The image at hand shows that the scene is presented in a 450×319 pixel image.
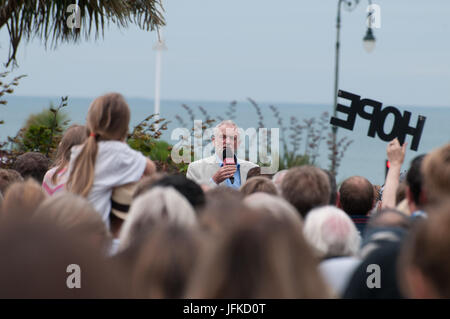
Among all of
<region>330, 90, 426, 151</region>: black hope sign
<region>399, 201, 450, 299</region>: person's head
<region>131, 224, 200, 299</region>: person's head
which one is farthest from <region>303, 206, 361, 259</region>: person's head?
<region>330, 90, 426, 151</region>: black hope sign

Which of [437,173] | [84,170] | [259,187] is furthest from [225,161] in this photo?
[437,173]

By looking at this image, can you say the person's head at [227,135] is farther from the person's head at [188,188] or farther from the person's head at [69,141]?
the person's head at [188,188]

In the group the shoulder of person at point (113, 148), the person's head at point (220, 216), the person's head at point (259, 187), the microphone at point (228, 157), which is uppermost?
the person's head at point (220, 216)

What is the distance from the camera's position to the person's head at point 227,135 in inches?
220

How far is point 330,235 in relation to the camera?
8.82 feet

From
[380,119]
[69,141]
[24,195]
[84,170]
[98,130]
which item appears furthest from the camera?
[380,119]

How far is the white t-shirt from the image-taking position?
11.9 ft

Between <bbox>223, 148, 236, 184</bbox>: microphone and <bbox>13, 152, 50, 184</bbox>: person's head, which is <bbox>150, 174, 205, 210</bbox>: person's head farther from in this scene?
<bbox>223, 148, 236, 184</bbox>: microphone

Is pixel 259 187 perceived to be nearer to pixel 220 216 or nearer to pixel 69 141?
pixel 69 141

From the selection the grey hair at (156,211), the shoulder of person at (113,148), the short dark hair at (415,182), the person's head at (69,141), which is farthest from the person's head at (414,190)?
the person's head at (69,141)

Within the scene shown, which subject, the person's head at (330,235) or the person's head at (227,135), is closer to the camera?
the person's head at (330,235)

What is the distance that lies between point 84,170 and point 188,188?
2.66ft

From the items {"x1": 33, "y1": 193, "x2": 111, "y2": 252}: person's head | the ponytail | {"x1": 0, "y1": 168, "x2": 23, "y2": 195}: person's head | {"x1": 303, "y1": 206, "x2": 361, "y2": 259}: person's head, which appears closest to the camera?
{"x1": 33, "y1": 193, "x2": 111, "y2": 252}: person's head

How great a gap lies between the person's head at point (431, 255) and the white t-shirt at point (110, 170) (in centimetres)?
234
